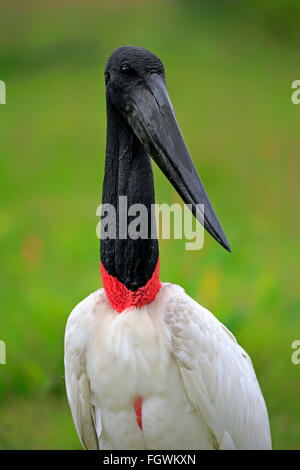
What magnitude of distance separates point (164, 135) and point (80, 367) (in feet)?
2.17

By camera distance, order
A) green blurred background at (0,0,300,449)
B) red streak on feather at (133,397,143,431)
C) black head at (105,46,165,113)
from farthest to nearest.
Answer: green blurred background at (0,0,300,449), red streak on feather at (133,397,143,431), black head at (105,46,165,113)

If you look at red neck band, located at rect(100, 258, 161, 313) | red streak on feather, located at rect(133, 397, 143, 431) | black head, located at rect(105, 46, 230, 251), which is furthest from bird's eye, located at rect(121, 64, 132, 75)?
red streak on feather, located at rect(133, 397, 143, 431)

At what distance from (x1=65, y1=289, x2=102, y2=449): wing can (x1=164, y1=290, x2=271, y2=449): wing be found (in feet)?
0.76

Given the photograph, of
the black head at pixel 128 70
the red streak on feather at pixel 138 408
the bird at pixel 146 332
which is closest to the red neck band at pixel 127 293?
the bird at pixel 146 332

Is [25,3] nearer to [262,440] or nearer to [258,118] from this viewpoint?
[258,118]

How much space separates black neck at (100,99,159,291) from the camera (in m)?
1.65

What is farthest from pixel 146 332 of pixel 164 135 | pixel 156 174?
pixel 156 174

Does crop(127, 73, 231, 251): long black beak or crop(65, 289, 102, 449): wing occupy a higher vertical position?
crop(127, 73, 231, 251): long black beak

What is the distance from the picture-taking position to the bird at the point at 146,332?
1583 millimetres

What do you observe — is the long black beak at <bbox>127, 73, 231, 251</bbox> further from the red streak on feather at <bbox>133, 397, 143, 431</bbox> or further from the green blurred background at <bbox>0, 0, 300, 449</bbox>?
the green blurred background at <bbox>0, 0, 300, 449</bbox>

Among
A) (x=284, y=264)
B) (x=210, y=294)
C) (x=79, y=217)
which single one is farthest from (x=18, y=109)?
(x=210, y=294)

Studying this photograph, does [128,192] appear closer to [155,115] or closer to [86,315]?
[155,115]

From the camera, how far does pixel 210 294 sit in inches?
134
